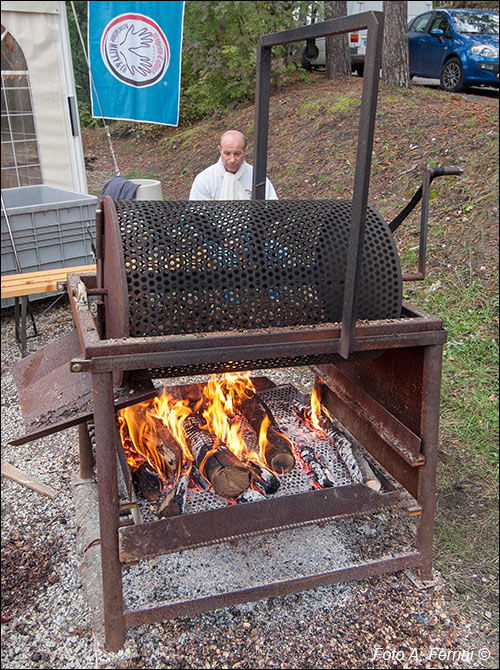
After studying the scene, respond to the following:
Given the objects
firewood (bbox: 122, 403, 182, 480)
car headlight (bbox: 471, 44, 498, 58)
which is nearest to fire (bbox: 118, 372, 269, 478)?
firewood (bbox: 122, 403, 182, 480)

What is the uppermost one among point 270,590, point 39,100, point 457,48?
point 457,48

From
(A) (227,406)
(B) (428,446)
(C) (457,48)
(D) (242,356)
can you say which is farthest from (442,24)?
(D) (242,356)

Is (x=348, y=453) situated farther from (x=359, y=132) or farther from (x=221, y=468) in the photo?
(x=359, y=132)

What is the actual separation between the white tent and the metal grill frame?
5.03 metres

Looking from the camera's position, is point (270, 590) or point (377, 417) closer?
point (270, 590)

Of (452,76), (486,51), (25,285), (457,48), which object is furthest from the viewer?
(452,76)

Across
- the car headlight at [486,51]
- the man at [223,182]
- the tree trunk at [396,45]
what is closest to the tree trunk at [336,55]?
the tree trunk at [396,45]

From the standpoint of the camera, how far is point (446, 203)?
6.43 metres

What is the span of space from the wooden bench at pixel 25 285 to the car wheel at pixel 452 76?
9.09 m

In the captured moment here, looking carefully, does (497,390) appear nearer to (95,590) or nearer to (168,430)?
(168,430)

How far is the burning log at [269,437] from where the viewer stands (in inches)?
117

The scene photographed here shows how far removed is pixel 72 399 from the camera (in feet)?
8.20

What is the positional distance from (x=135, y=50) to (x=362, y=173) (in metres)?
5.57

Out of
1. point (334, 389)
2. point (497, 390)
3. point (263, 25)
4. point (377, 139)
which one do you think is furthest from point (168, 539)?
point (263, 25)
